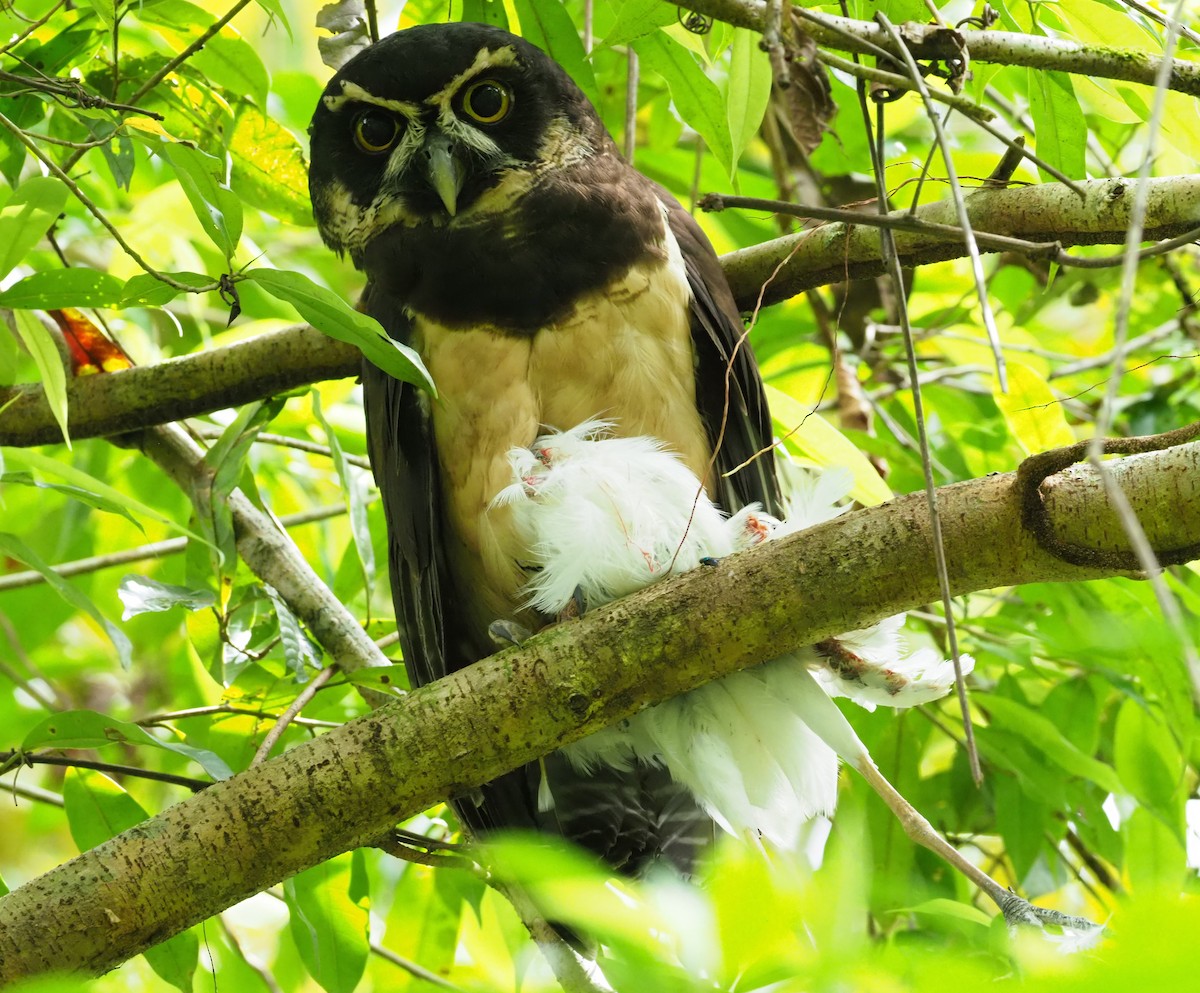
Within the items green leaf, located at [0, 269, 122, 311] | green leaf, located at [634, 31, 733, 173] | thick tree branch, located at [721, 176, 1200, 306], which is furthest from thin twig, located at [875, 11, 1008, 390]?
green leaf, located at [0, 269, 122, 311]

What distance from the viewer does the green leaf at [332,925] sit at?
2561 millimetres

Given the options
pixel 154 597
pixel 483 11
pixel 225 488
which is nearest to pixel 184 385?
pixel 225 488

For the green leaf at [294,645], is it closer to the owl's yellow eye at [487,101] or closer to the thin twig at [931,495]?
the owl's yellow eye at [487,101]

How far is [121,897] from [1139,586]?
91.7 inches

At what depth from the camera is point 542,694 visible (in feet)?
6.46

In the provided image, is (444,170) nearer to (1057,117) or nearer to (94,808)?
(1057,117)

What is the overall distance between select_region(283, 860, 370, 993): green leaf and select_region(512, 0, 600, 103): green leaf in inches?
77.1

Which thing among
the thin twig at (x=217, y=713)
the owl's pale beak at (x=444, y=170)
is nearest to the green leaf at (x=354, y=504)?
the thin twig at (x=217, y=713)

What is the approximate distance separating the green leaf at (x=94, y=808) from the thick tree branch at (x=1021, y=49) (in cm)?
183

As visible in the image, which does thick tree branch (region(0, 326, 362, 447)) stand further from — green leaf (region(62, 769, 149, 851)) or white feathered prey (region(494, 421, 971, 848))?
green leaf (region(62, 769, 149, 851))

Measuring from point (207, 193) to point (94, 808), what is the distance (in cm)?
121

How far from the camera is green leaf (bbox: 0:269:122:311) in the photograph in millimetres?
2209

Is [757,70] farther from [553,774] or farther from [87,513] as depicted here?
Result: [87,513]

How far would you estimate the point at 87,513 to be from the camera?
393cm
